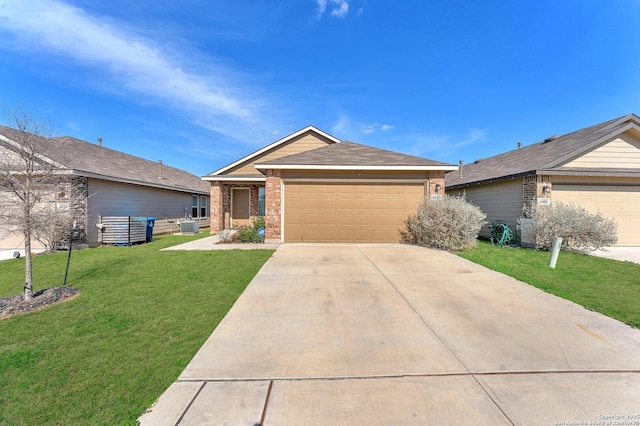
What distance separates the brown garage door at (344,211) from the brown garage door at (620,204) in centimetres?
638

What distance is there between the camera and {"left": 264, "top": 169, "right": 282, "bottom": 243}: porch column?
10.6m

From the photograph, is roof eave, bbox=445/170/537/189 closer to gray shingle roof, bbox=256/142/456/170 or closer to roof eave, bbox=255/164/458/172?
gray shingle roof, bbox=256/142/456/170

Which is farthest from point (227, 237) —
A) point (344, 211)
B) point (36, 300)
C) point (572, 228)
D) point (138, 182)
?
point (572, 228)

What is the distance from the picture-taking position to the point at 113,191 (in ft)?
38.4

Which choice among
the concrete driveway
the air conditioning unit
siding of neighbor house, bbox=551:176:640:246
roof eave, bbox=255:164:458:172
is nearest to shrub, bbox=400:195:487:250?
roof eave, bbox=255:164:458:172

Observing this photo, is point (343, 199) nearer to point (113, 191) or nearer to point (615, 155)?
point (113, 191)

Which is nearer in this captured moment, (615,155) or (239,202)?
(615,155)

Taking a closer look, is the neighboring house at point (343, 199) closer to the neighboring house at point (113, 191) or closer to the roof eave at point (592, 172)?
the roof eave at point (592, 172)

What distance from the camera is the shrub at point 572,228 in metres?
9.07

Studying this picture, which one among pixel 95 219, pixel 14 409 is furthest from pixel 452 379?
pixel 95 219

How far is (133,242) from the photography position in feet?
37.0

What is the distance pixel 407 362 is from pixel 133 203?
48.1ft

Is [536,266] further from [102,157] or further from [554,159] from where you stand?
[102,157]

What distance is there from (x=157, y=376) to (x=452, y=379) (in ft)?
9.54
